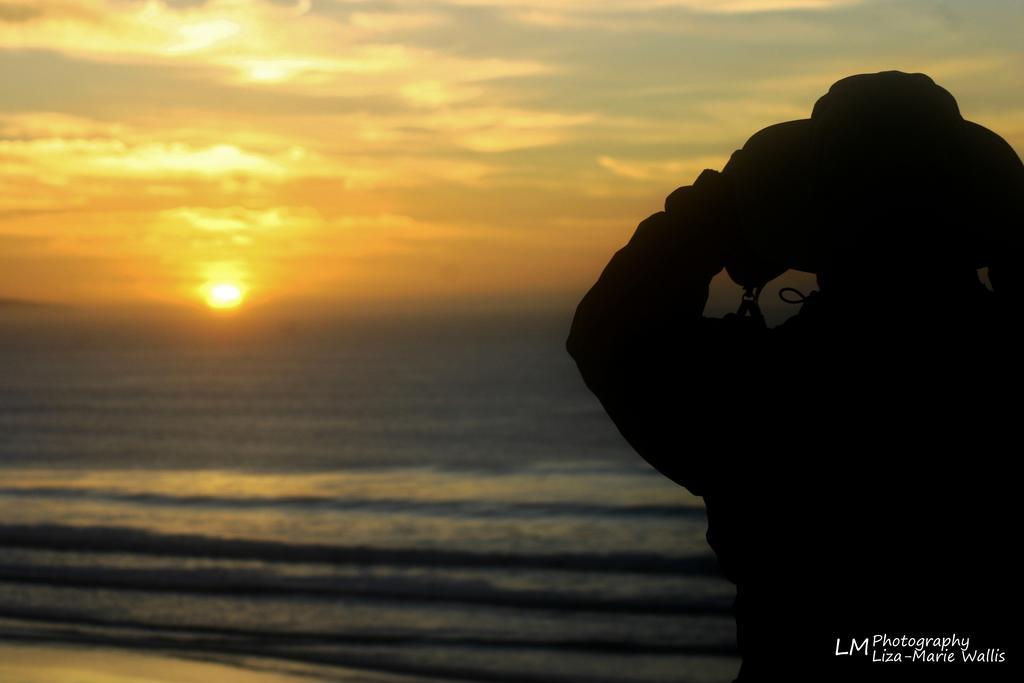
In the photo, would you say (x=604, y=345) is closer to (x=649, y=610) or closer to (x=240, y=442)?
(x=649, y=610)

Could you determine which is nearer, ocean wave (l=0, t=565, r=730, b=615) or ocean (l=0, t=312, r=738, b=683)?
ocean (l=0, t=312, r=738, b=683)

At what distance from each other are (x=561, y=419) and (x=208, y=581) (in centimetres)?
4052

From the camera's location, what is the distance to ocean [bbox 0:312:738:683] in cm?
1071

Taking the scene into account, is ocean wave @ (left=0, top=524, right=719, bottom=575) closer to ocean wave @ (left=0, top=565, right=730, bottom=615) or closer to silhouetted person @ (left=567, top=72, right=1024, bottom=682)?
ocean wave @ (left=0, top=565, right=730, bottom=615)

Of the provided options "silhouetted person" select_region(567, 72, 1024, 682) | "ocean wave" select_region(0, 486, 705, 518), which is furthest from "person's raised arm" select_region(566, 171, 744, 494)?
"ocean wave" select_region(0, 486, 705, 518)

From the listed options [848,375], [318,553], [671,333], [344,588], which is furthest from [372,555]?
[848,375]

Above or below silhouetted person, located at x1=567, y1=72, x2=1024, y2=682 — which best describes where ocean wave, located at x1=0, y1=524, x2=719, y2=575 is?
below

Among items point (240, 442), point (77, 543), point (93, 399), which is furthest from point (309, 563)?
point (93, 399)

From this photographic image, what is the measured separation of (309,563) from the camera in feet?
51.8

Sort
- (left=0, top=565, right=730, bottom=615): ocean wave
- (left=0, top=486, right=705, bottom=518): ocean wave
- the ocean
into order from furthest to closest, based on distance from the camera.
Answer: (left=0, top=486, right=705, bottom=518): ocean wave < (left=0, top=565, right=730, bottom=615): ocean wave < the ocean

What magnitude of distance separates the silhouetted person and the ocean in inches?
333

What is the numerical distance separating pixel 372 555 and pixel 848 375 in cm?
1542

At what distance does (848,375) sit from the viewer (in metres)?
1.51

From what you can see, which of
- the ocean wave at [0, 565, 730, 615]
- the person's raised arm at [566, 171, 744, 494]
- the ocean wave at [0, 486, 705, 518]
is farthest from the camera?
the ocean wave at [0, 486, 705, 518]
